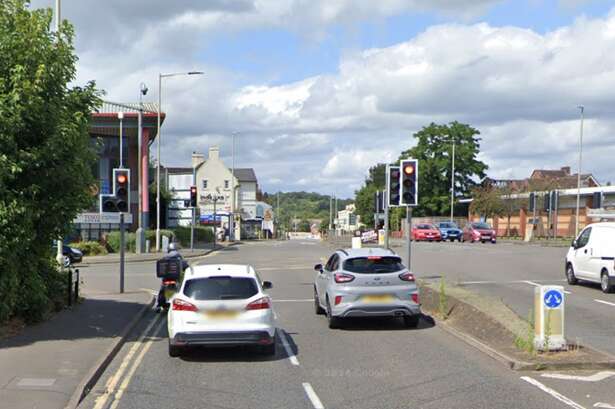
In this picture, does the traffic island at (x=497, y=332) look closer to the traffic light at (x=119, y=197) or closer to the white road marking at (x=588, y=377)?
the white road marking at (x=588, y=377)

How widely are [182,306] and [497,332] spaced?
5415mm

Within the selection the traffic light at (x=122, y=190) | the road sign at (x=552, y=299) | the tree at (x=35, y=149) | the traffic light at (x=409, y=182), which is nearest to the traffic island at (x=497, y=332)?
the road sign at (x=552, y=299)

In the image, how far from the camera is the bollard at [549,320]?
11.1m

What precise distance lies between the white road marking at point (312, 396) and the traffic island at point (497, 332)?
9.72ft

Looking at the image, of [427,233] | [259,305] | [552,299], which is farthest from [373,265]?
[427,233]

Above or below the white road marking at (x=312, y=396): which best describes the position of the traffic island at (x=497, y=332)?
above

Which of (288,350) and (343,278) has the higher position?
(343,278)

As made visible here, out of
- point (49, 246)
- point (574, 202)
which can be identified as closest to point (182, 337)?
point (49, 246)

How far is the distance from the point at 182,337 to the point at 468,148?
8658 centimetres

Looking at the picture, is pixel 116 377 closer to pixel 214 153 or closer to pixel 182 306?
pixel 182 306

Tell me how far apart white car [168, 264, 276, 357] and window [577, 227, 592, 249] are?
13.5 m

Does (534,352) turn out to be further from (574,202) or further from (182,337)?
(574,202)

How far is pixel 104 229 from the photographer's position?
5134cm

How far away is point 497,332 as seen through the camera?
13.1 metres
